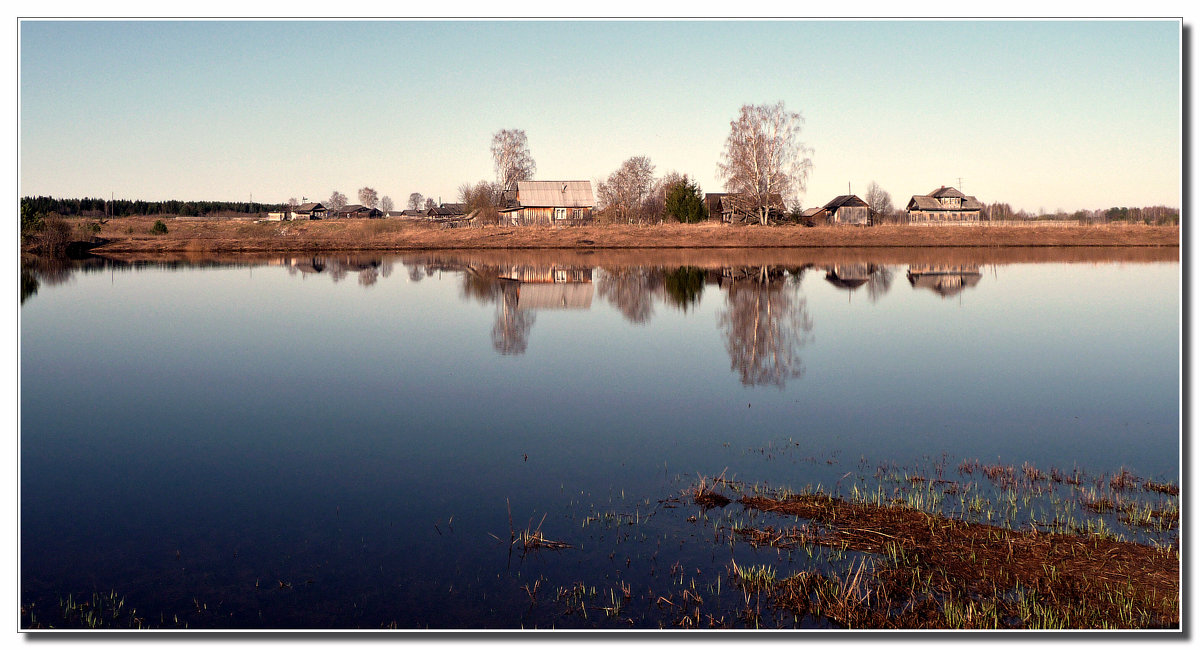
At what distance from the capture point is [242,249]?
6806 centimetres

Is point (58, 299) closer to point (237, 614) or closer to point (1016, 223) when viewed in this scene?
point (237, 614)

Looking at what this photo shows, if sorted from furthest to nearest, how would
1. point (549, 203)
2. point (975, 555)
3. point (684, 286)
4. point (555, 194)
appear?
point (555, 194) < point (549, 203) < point (684, 286) < point (975, 555)

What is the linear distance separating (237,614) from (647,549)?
337 cm

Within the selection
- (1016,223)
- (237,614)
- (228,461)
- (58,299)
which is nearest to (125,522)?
(228,461)

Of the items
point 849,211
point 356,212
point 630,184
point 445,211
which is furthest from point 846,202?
point 356,212

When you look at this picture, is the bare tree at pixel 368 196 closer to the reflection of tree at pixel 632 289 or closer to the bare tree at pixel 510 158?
the bare tree at pixel 510 158

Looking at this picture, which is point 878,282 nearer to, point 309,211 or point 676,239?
point 676,239

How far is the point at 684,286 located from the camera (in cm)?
3309

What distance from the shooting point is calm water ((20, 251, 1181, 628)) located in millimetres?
6969

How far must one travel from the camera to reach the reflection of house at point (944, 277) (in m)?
33.2

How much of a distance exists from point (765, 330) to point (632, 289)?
39.0 feet

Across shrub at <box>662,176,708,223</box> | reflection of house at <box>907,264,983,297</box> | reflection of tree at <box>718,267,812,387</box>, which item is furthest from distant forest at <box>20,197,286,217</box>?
shrub at <box>662,176,708,223</box>

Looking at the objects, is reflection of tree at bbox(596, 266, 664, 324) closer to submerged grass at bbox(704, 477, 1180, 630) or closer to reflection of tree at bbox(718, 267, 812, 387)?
reflection of tree at bbox(718, 267, 812, 387)

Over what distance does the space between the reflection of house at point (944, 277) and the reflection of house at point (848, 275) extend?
2082 millimetres
